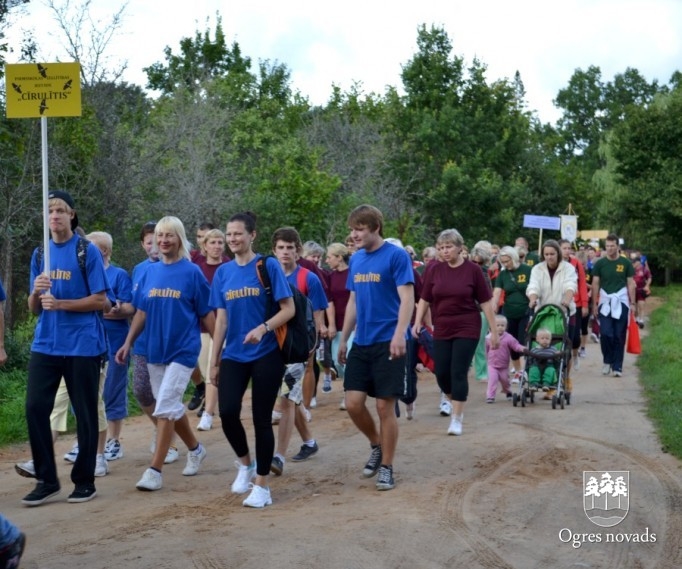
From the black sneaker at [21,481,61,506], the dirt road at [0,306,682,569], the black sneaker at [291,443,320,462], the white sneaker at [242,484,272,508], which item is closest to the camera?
the dirt road at [0,306,682,569]

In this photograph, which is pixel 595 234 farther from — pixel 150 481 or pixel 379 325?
pixel 150 481

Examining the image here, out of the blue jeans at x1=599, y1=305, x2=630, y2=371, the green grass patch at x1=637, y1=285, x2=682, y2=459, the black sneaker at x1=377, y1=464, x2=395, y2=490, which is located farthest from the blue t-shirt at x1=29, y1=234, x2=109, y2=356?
the blue jeans at x1=599, y1=305, x2=630, y2=371

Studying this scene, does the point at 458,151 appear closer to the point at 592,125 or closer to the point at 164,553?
the point at 164,553

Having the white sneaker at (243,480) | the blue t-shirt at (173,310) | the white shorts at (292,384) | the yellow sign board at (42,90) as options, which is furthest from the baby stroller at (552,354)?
the yellow sign board at (42,90)

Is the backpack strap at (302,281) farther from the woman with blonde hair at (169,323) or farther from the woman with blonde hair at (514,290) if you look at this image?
the woman with blonde hair at (514,290)

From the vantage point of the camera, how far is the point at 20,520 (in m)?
7.25

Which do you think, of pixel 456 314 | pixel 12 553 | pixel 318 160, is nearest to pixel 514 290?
pixel 456 314

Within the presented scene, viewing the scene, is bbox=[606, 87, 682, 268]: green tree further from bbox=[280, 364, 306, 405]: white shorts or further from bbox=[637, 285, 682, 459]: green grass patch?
bbox=[280, 364, 306, 405]: white shorts

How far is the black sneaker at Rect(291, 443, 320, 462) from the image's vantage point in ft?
31.3

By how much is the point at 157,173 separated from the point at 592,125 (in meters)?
92.0

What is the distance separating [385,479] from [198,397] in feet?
15.7

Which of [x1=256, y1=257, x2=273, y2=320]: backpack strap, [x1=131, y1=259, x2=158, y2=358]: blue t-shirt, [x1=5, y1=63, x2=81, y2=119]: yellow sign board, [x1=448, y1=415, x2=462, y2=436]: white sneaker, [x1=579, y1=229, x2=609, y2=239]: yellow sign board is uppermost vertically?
[x1=5, y1=63, x2=81, y2=119]: yellow sign board

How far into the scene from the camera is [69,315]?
7750 millimetres

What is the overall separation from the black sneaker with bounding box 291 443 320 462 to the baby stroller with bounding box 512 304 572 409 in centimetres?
433
